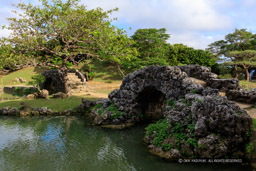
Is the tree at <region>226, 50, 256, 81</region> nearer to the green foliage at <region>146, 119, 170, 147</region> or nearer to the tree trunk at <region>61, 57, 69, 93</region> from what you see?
the tree trunk at <region>61, 57, 69, 93</region>

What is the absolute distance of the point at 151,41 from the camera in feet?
150

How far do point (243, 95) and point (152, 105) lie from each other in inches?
284

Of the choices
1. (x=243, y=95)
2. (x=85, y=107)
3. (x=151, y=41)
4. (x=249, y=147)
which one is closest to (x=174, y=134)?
(x=249, y=147)

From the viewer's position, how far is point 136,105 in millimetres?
15898

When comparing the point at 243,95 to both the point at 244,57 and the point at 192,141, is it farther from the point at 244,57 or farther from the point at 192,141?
the point at 244,57

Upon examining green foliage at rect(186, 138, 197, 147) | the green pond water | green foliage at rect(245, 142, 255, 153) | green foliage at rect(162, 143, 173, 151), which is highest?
green foliage at rect(186, 138, 197, 147)

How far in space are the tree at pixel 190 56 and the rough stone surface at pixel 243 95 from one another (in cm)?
3343

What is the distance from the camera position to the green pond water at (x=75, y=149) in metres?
9.12

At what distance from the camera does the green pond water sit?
912 centimetres

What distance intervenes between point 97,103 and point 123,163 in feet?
30.0

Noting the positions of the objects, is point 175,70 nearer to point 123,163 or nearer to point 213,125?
point 213,125

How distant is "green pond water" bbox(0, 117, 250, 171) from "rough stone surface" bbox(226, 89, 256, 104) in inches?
306

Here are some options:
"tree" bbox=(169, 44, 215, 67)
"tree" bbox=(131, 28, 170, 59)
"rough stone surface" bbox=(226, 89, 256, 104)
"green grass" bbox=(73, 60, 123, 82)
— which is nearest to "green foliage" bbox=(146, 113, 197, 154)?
"rough stone surface" bbox=(226, 89, 256, 104)

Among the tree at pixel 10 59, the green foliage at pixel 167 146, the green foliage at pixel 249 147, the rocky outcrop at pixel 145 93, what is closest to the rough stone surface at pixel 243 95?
the rocky outcrop at pixel 145 93
